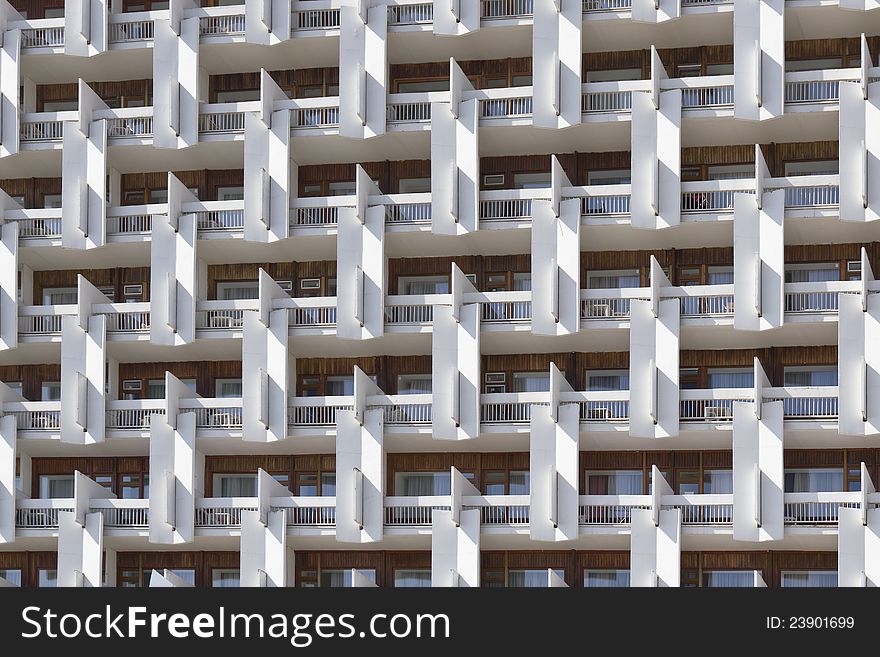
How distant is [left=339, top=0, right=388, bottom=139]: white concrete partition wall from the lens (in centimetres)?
5412

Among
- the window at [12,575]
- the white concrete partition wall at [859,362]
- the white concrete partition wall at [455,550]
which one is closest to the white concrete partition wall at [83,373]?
the window at [12,575]

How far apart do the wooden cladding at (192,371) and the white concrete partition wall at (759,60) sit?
16609 millimetres

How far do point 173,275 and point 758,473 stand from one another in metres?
17.4

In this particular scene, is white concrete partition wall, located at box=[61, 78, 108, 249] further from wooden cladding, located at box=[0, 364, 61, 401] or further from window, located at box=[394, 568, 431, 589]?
window, located at box=[394, 568, 431, 589]

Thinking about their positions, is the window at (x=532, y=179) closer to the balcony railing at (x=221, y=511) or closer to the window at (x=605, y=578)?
the window at (x=605, y=578)

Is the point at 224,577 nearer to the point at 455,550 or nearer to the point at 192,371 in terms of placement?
the point at 192,371

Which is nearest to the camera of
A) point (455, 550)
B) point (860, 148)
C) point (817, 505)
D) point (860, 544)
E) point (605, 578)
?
point (860, 544)

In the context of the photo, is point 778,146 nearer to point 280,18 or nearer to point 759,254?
point 759,254

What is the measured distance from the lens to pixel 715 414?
52031mm

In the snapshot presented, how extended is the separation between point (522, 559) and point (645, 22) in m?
15.6

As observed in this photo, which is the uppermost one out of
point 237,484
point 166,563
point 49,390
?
point 49,390

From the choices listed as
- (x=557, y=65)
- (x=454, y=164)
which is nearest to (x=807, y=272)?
(x=557, y=65)

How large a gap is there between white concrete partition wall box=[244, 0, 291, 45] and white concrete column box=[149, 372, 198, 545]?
1012 centimetres

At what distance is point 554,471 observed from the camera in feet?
170
